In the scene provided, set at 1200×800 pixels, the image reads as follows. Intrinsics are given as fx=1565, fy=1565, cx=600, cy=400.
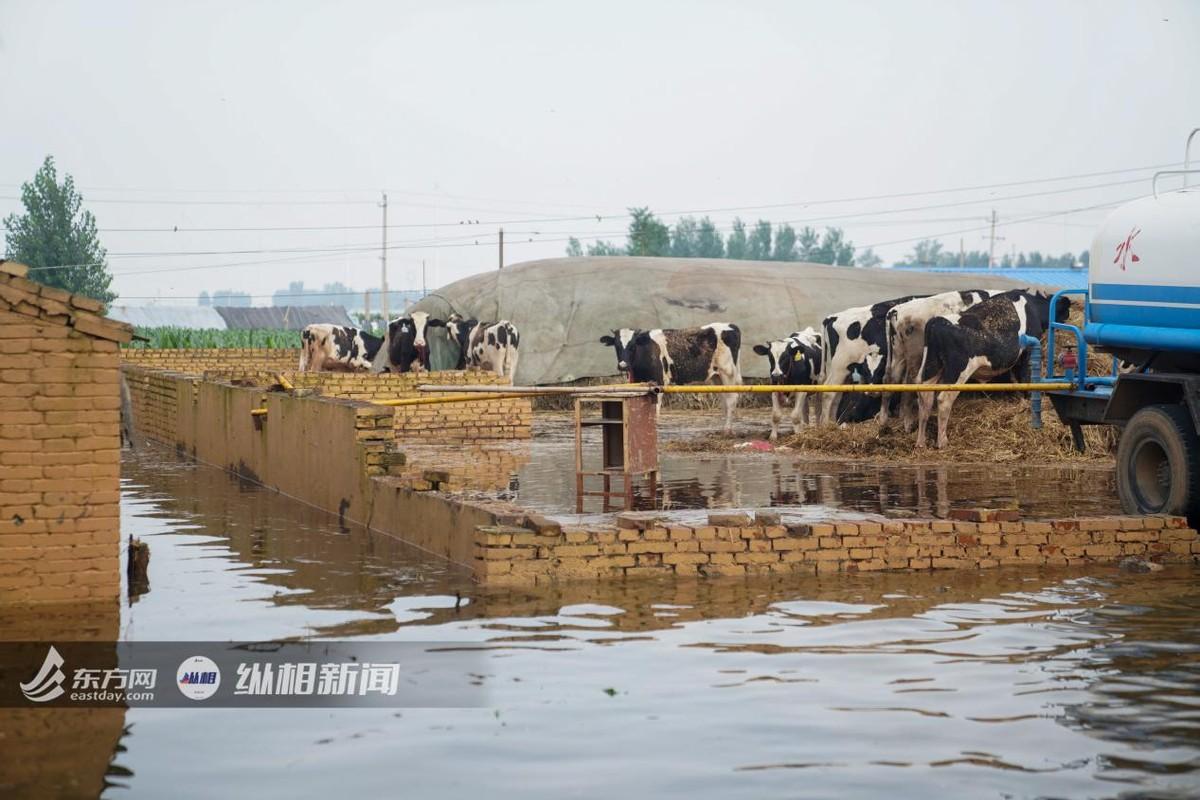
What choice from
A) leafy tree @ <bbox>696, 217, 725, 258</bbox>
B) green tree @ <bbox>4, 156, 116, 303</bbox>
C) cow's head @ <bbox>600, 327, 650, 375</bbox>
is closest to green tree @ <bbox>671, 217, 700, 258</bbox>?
leafy tree @ <bbox>696, 217, 725, 258</bbox>

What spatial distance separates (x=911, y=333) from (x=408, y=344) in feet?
46.0

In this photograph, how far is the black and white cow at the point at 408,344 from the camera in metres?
32.8

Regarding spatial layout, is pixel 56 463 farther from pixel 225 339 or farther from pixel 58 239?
pixel 58 239

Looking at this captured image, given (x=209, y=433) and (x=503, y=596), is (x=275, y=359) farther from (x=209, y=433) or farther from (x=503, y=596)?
(x=503, y=596)

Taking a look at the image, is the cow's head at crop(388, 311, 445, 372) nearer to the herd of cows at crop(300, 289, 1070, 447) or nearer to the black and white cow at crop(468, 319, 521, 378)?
the black and white cow at crop(468, 319, 521, 378)

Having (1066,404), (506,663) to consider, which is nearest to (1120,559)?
(1066,404)

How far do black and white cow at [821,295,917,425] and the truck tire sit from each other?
367 inches

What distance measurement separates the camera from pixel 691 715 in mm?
7406

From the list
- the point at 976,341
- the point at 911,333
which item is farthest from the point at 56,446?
the point at 911,333

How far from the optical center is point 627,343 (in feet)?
92.7

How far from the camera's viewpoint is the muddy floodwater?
21.1 ft

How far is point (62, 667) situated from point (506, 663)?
94.0 inches

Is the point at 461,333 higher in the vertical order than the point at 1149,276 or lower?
higher

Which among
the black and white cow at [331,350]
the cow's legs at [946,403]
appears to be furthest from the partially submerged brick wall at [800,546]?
the black and white cow at [331,350]
